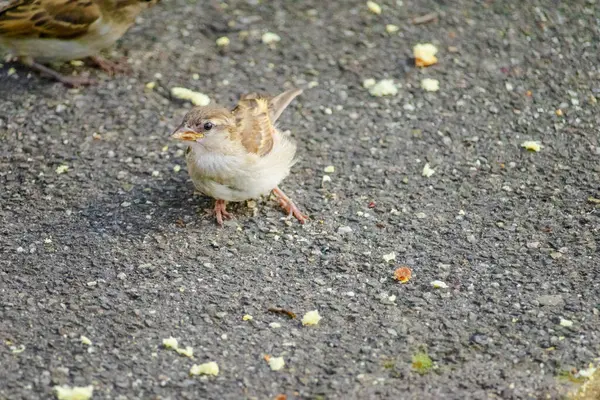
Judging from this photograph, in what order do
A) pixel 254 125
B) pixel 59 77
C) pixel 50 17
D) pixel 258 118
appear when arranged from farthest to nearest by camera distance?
pixel 59 77
pixel 50 17
pixel 258 118
pixel 254 125

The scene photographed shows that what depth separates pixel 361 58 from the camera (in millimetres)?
7195

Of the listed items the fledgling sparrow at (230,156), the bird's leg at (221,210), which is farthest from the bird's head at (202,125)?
the bird's leg at (221,210)

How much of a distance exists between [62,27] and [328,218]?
265cm

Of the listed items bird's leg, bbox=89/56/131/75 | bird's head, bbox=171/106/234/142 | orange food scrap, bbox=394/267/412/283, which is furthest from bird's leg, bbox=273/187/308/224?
bird's leg, bbox=89/56/131/75

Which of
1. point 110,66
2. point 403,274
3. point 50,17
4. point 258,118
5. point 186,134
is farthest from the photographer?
point 110,66

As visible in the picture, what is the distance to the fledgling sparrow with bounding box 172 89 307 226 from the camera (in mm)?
5375

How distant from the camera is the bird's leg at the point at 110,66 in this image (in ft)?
23.2

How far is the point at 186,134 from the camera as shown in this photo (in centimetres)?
534

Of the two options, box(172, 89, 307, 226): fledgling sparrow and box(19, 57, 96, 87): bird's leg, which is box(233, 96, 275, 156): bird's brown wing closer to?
box(172, 89, 307, 226): fledgling sparrow

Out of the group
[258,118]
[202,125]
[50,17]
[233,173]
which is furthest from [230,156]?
[50,17]

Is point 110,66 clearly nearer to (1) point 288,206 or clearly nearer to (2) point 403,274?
(1) point 288,206

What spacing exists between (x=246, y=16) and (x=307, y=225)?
107 inches

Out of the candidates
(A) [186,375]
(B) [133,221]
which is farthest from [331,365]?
(B) [133,221]

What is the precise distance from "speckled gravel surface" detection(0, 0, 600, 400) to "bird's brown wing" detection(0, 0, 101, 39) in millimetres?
379
